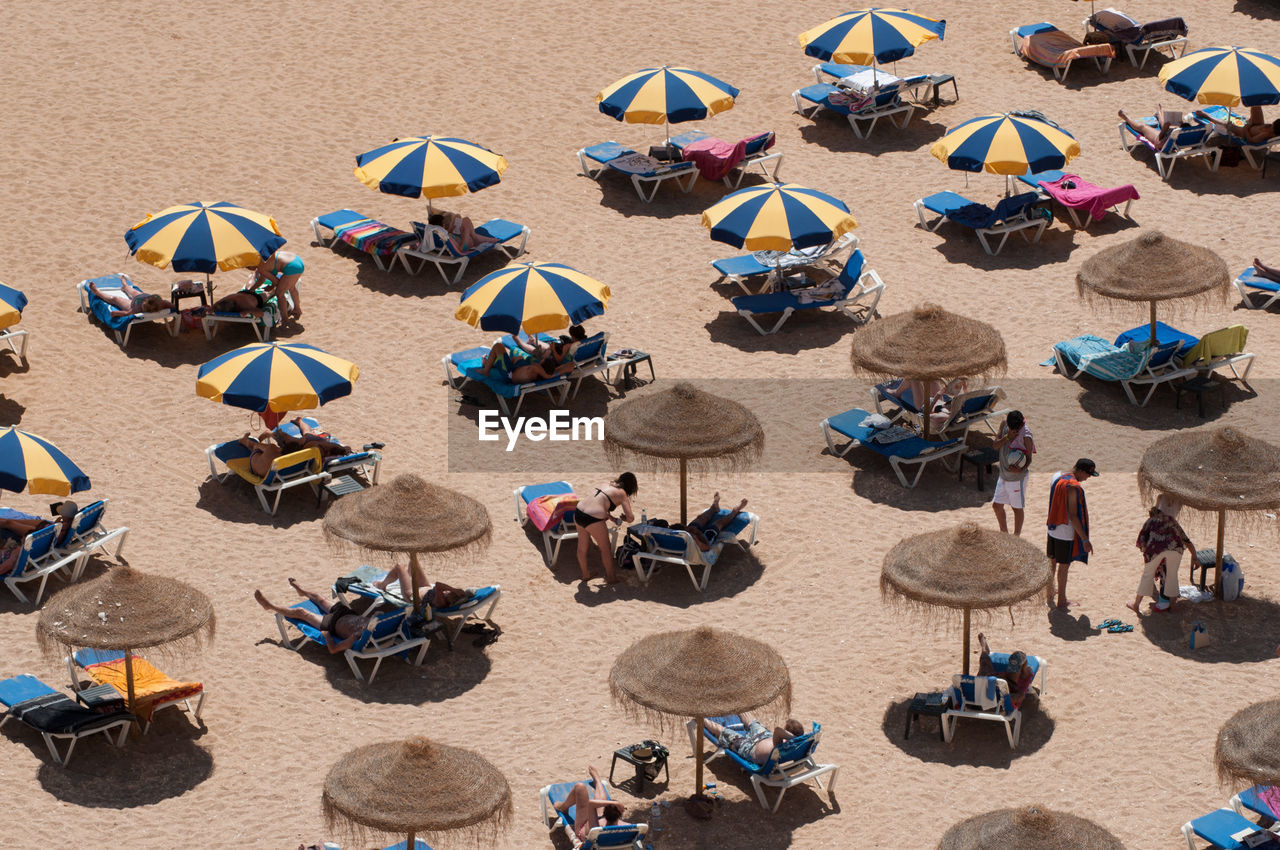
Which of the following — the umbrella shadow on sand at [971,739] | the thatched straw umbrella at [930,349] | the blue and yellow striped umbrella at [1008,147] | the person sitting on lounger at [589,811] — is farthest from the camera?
the blue and yellow striped umbrella at [1008,147]

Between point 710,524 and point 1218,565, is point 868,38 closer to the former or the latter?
point 710,524

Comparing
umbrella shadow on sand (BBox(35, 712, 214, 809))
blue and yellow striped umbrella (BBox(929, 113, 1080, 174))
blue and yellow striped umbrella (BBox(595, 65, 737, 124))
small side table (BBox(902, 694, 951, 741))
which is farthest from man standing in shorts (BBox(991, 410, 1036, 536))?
blue and yellow striped umbrella (BBox(595, 65, 737, 124))

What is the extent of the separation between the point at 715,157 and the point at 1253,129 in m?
7.15

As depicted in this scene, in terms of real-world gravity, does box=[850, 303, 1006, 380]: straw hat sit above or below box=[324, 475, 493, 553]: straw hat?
above

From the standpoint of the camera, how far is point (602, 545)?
19.9 m

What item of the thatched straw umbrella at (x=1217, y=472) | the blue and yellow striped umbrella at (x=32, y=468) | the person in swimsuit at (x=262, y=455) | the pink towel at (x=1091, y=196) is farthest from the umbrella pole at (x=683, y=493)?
the pink towel at (x=1091, y=196)

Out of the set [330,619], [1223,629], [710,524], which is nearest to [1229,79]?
[1223,629]

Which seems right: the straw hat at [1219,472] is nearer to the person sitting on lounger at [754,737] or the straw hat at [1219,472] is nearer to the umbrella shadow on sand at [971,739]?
the umbrella shadow on sand at [971,739]

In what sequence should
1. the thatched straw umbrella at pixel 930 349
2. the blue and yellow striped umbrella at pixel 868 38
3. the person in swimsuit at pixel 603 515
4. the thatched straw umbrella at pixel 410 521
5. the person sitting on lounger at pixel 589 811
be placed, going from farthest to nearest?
the blue and yellow striped umbrella at pixel 868 38, the thatched straw umbrella at pixel 930 349, the person in swimsuit at pixel 603 515, the thatched straw umbrella at pixel 410 521, the person sitting on lounger at pixel 589 811

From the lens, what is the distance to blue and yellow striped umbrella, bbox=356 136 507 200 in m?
25.1

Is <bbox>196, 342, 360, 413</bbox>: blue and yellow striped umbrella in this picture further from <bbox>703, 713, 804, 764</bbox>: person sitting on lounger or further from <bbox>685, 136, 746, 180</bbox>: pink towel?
<bbox>685, 136, 746, 180</bbox>: pink towel

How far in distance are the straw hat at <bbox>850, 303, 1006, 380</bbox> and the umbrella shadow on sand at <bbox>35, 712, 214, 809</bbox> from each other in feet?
24.5

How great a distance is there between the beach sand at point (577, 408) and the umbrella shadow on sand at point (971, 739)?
0.14 ft

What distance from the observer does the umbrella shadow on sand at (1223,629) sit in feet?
61.1
